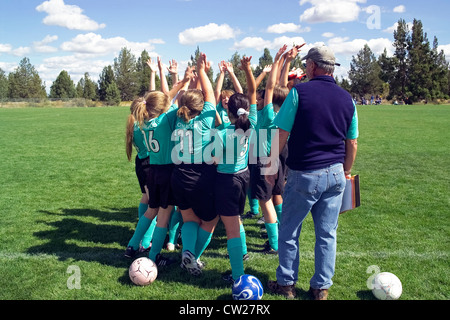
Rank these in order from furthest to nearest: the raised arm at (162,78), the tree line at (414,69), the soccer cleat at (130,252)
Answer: the tree line at (414,69) < the raised arm at (162,78) < the soccer cleat at (130,252)

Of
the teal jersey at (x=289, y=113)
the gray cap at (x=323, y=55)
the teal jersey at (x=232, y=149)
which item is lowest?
the teal jersey at (x=232, y=149)

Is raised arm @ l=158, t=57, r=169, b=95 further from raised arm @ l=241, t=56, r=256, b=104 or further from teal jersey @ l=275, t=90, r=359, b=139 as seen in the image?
teal jersey @ l=275, t=90, r=359, b=139

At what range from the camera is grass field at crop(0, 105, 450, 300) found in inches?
148

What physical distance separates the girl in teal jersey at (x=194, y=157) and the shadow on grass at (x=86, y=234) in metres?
1.20

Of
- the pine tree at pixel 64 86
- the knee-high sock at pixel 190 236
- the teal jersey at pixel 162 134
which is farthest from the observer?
the pine tree at pixel 64 86

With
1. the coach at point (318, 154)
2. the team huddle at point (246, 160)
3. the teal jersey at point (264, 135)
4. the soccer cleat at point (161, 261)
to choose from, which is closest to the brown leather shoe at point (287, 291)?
the team huddle at point (246, 160)

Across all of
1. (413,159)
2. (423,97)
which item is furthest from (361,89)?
(413,159)

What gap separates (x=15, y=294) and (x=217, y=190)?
7.31 ft

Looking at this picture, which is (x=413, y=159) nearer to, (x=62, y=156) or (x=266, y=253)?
(x=266, y=253)

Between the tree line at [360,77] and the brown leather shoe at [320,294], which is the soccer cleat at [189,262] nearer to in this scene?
the brown leather shoe at [320,294]

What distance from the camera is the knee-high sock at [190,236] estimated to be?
3.97 m

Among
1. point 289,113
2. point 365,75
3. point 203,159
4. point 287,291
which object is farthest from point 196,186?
point 365,75

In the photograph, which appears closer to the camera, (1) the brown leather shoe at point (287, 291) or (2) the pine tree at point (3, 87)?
(1) the brown leather shoe at point (287, 291)

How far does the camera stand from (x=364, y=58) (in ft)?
267
